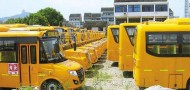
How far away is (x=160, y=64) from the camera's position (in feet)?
47.2

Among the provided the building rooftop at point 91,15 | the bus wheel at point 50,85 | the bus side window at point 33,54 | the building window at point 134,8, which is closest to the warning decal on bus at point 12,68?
the bus side window at point 33,54

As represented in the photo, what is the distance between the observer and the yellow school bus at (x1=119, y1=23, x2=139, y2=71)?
19.7m

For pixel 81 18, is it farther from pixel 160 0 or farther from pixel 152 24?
pixel 152 24

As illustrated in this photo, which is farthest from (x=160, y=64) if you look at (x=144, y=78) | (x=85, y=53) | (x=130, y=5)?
(x=130, y=5)

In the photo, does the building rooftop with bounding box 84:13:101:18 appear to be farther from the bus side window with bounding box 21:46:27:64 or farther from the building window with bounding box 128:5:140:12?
the bus side window with bounding box 21:46:27:64

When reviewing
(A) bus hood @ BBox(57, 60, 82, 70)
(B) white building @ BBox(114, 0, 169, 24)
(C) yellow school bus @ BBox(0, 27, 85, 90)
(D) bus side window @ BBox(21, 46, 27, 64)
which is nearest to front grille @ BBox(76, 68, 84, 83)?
(C) yellow school bus @ BBox(0, 27, 85, 90)

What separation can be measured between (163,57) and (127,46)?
5484 millimetres

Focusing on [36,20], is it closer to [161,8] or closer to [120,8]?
[120,8]

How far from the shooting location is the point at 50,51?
570 inches

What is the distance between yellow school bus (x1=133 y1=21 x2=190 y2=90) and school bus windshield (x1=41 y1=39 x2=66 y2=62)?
294cm

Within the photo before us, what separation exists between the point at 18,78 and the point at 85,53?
657 cm

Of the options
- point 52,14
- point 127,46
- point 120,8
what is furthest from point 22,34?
point 52,14

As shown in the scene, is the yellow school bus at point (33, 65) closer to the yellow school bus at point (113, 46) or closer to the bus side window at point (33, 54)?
the bus side window at point (33, 54)

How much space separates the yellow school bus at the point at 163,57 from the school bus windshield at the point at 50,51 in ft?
9.65
